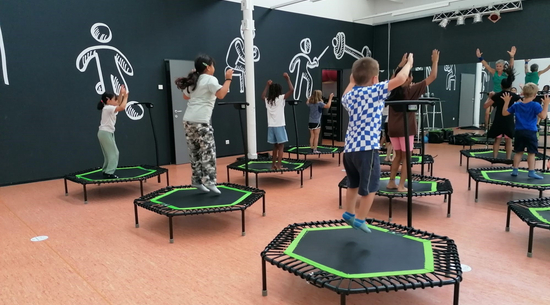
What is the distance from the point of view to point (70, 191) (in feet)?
16.6

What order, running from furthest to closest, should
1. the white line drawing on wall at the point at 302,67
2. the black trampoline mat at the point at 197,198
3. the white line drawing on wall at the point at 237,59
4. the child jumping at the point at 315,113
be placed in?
the white line drawing on wall at the point at 302,67 < the white line drawing on wall at the point at 237,59 < the child jumping at the point at 315,113 < the black trampoline mat at the point at 197,198

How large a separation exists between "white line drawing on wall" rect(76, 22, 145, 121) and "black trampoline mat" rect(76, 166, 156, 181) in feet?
4.32

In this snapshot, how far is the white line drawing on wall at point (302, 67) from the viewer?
8984 mm

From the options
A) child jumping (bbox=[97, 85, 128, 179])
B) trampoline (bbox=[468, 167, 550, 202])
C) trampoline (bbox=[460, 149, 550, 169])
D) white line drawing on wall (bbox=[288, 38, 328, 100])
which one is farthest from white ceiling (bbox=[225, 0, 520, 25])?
trampoline (bbox=[468, 167, 550, 202])

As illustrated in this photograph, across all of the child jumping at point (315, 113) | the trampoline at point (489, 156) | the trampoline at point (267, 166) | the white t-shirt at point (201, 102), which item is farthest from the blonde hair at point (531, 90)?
the white t-shirt at point (201, 102)

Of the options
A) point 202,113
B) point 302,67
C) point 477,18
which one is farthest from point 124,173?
point 477,18

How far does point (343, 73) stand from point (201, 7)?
4.23m

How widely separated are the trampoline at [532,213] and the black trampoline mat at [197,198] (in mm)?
2308

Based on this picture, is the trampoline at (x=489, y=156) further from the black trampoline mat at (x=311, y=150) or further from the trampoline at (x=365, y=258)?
the trampoline at (x=365, y=258)

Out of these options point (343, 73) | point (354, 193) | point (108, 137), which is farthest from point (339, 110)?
point (354, 193)

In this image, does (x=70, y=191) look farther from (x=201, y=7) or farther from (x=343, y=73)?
(x=343, y=73)

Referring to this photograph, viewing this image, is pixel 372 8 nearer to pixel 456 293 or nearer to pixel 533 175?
pixel 533 175

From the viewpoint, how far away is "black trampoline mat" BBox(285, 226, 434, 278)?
82.3 inches

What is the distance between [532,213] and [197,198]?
287cm
